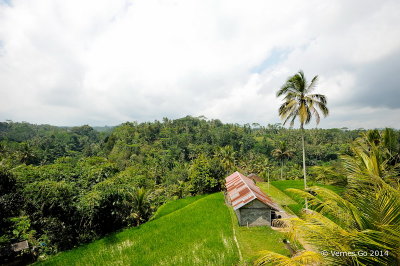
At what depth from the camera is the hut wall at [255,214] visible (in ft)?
48.5

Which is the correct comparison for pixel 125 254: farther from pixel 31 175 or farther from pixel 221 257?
pixel 31 175

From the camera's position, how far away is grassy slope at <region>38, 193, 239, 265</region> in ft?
34.5

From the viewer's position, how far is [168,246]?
39.7 feet

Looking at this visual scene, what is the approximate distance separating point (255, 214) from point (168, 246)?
21.6ft

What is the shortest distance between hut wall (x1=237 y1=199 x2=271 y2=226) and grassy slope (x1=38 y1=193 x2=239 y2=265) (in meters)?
1.39

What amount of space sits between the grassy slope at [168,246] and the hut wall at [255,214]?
1.39m

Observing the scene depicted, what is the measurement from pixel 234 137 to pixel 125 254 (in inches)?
3536

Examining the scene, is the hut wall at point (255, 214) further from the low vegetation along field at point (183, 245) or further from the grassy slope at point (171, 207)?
the grassy slope at point (171, 207)

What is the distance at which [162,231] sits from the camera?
47.2ft

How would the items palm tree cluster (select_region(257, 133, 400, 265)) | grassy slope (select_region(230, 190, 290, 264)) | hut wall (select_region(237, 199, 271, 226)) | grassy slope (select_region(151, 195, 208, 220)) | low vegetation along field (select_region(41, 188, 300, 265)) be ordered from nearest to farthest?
palm tree cluster (select_region(257, 133, 400, 265))
low vegetation along field (select_region(41, 188, 300, 265))
grassy slope (select_region(230, 190, 290, 264))
hut wall (select_region(237, 199, 271, 226))
grassy slope (select_region(151, 195, 208, 220))

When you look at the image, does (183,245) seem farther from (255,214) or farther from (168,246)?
(255,214)

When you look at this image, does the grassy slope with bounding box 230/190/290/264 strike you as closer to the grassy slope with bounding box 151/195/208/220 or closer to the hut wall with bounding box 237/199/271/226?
the hut wall with bounding box 237/199/271/226

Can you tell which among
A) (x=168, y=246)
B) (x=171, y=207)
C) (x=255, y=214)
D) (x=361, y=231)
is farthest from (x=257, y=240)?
(x=171, y=207)

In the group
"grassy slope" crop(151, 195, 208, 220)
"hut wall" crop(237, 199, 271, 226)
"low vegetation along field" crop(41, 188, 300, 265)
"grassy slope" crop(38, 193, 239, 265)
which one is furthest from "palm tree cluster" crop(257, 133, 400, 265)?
"grassy slope" crop(151, 195, 208, 220)
